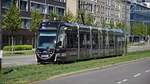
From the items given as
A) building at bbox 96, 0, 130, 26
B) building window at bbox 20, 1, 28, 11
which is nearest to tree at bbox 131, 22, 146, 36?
building at bbox 96, 0, 130, 26

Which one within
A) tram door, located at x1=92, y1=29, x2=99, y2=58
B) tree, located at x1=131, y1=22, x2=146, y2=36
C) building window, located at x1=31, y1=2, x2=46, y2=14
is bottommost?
tram door, located at x1=92, y1=29, x2=99, y2=58

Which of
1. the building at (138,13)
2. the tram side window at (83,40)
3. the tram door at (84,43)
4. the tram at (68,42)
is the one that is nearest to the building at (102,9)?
the building at (138,13)

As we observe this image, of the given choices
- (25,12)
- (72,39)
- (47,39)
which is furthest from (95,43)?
(25,12)

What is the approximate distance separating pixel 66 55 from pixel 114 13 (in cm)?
11279

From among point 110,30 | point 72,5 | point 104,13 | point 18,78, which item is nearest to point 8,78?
point 18,78

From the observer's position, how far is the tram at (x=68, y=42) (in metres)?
33.8

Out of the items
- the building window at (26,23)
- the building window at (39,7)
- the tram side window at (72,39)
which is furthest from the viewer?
the building window at (39,7)

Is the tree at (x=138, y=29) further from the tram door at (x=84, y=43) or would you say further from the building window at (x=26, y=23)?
the tram door at (x=84, y=43)

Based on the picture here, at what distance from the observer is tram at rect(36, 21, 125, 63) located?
111 feet

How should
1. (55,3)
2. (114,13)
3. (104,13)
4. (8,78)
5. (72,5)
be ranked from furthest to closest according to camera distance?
(114,13), (104,13), (72,5), (55,3), (8,78)

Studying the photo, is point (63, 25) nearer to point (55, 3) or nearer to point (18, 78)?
point (18, 78)

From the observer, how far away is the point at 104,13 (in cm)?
13612

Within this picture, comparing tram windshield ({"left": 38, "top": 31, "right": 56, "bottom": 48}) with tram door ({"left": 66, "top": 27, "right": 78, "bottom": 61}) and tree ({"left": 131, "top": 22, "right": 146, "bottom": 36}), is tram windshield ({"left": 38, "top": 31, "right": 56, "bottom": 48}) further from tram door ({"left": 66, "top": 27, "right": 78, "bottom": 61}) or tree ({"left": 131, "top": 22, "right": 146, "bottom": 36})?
tree ({"left": 131, "top": 22, "right": 146, "bottom": 36})

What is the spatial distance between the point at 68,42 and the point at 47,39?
216 cm
